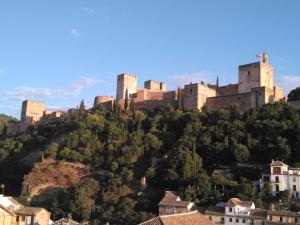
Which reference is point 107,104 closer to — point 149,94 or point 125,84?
point 125,84

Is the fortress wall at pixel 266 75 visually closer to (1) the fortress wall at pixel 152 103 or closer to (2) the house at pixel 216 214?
(1) the fortress wall at pixel 152 103

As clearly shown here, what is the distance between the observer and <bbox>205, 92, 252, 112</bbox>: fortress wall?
63750mm

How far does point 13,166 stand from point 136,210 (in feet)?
94.3

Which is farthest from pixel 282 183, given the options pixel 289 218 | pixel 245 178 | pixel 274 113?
pixel 274 113

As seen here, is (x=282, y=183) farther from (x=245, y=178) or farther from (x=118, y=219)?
(x=118, y=219)

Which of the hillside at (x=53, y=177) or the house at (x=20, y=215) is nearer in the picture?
the house at (x=20, y=215)

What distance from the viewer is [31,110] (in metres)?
100

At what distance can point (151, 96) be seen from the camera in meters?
78.8

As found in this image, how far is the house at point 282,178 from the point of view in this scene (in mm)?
45469

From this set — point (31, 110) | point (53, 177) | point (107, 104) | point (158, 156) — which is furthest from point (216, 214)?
point (31, 110)

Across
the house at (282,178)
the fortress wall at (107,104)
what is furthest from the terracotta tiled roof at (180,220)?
the fortress wall at (107,104)

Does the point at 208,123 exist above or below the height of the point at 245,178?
above

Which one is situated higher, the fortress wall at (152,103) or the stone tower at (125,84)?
the stone tower at (125,84)

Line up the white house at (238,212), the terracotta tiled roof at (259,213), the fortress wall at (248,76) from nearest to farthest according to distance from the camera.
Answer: the terracotta tiled roof at (259,213) → the white house at (238,212) → the fortress wall at (248,76)
